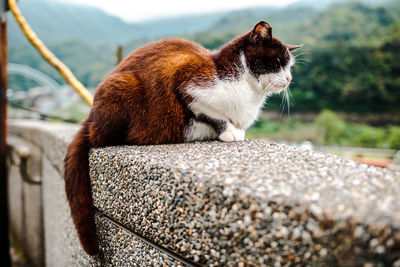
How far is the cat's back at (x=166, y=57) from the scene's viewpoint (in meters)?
1.46

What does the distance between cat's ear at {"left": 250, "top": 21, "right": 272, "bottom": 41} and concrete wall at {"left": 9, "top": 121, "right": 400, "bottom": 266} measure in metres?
0.65

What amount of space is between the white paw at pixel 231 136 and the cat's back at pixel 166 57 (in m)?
0.34

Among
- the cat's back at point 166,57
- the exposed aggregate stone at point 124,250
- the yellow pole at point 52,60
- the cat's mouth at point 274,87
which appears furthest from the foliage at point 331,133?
the exposed aggregate stone at point 124,250

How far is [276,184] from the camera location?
0.71 metres

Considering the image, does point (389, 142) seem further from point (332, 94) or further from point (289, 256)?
point (289, 256)

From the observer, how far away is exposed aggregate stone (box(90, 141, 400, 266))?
55cm

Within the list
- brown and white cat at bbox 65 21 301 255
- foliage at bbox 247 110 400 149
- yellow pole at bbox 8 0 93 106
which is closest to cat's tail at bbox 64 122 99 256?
brown and white cat at bbox 65 21 301 255

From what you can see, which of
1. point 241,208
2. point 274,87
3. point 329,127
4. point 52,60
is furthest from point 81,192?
point 329,127

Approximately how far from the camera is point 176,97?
143 centimetres

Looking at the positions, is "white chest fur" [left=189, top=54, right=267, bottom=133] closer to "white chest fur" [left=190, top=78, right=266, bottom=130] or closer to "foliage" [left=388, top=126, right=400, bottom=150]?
"white chest fur" [left=190, top=78, right=266, bottom=130]

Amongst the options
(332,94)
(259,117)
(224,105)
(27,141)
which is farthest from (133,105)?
(332,94)

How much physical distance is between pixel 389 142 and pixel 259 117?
3568 centimetres

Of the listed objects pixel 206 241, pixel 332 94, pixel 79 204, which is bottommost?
pixel 332 94

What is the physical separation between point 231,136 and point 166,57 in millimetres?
502
